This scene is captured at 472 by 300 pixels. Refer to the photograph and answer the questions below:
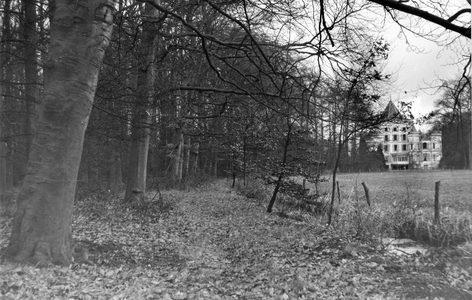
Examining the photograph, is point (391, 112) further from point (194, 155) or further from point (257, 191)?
point (194, 155)

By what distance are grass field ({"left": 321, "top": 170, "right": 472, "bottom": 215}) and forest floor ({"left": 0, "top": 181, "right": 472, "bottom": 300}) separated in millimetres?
1088

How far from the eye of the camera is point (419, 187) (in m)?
6.73

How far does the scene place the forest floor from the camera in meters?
3.81

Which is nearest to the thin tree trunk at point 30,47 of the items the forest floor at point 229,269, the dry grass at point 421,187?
the forest floor at point 229,269

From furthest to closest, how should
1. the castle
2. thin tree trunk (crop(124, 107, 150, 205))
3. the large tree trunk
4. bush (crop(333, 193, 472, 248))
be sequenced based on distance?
thin tree trunk (crop(124, 107, 150, 205)), the castle, bush (crop(333, 193, 472, 248)), the large tree trunk

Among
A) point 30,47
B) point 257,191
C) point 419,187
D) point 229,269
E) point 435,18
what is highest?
point 30,47

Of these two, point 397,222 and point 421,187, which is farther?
point 397,222

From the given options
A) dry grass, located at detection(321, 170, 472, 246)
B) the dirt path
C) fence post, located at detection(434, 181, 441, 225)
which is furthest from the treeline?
the dirt path

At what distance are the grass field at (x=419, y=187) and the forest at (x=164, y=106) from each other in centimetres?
31

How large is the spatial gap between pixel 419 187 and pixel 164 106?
6385mm

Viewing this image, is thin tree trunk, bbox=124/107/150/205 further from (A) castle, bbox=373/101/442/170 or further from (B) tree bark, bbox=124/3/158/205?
(A) castle, bbox=373/101/442/170

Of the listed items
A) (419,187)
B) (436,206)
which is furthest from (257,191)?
(436,206)

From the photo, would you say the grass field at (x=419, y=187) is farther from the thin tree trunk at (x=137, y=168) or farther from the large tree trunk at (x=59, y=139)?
the thin tree trunk at (x=137, y=168)

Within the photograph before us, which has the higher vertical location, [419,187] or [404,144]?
[404,144]
